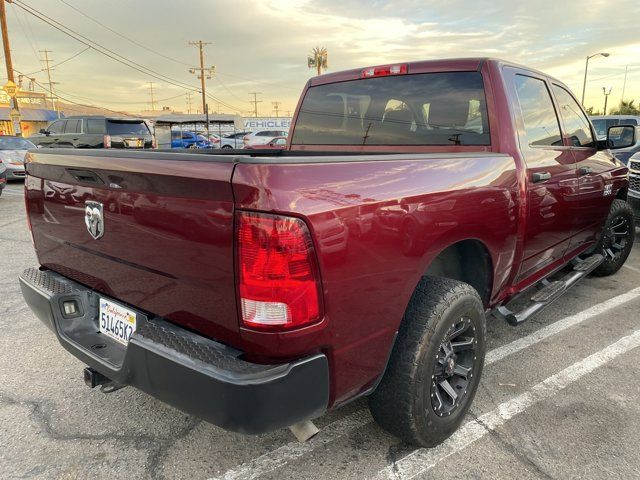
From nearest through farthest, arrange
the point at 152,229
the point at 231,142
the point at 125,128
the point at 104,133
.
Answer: the point at 152,229 < the point at 104,133 < the point at 125,128 < the point at 231,142

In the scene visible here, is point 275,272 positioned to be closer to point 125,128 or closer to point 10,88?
point 125,128

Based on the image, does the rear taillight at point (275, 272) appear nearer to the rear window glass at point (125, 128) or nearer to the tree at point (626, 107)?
the rear window glass at point (125, 128)

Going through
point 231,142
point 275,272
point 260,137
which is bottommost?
point 275,272

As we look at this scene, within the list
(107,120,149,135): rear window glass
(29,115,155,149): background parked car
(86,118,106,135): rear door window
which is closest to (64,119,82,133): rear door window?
(29,115,155,149): background parked car

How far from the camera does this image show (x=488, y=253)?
8.43 ft

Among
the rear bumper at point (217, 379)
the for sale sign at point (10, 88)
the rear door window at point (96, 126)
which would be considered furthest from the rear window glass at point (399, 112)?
the for sale sign at point (10, 88)

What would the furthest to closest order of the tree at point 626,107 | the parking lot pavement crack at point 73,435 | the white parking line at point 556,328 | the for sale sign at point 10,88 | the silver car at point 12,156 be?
the tree at point 626,107, the for sale sign at point 10,88, the silver car at point 12,156, the white parking line at point 556,328, the parking lot pavement crack at point 73,435

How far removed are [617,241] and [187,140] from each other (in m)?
26.3

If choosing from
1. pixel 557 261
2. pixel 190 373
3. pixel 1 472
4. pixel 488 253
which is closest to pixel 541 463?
pixel 488 253

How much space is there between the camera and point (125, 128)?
51.9 feet

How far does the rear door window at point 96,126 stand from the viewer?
15485mm

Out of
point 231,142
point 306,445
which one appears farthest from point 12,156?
point 231,142

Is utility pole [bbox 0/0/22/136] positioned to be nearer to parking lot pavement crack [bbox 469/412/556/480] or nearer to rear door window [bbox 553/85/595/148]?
Answer: rear door window [bbox 553/85/595/148]

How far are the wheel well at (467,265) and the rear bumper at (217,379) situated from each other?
3.95 ft
